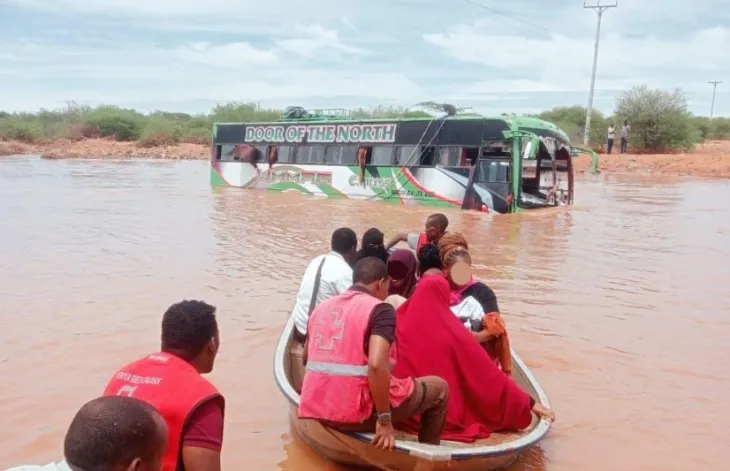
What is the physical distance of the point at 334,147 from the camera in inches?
862

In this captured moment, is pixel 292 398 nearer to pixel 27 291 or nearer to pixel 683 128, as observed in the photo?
pixel 27 291

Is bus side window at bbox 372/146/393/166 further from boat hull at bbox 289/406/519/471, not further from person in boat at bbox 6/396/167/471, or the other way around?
person in boat at bbox 6/396/167/471

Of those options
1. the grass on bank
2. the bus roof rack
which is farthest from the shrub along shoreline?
the bus roof rack

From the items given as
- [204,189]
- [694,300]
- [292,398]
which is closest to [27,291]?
[292,398]

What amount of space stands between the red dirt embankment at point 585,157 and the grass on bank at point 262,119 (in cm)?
145

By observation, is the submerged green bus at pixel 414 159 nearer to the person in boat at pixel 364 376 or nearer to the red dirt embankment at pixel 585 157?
the person in boat at pixel 364 376

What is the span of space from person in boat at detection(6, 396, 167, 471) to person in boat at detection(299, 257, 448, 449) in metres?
1.72

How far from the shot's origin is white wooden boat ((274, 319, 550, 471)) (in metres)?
3.77

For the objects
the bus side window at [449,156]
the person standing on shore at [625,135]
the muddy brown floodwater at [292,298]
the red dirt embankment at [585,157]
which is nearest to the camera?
the muddy brown floodwater at [292,298]

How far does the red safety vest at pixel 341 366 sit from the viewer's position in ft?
11.9

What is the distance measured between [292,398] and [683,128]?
131ft

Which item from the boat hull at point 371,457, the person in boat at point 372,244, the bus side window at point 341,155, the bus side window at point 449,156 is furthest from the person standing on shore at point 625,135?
the boat hull at point 371,457

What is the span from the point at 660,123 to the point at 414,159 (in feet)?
81.6

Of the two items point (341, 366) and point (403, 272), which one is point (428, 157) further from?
point (341, 366)
